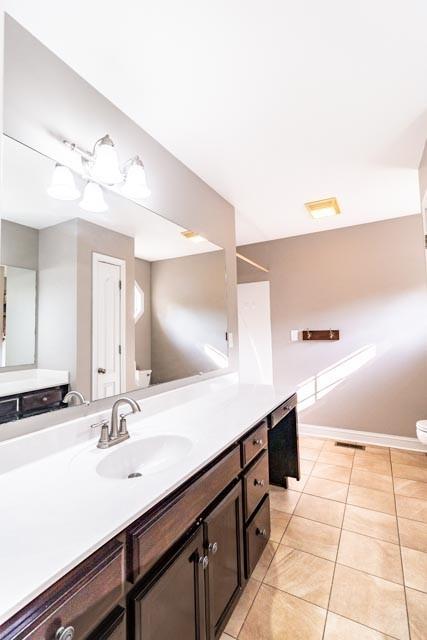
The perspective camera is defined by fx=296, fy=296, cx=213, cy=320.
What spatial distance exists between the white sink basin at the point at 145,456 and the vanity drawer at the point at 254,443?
29cm

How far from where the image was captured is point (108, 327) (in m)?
1.51

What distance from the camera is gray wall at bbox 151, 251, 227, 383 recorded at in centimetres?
187

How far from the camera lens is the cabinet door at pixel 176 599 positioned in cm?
78

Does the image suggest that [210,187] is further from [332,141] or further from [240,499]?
[240,499]

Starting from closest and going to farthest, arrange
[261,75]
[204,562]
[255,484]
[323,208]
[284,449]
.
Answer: [204,562]
[261,75]
[255,484]
[284,449]
[323,208]

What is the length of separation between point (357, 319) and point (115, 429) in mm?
2932

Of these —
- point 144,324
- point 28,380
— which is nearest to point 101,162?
point 144,324

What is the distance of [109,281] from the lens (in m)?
1.51

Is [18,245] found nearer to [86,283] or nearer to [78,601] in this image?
[86,283]

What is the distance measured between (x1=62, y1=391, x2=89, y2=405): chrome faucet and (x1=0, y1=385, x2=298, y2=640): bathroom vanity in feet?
0.59

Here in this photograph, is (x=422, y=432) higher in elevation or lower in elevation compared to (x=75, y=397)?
lower

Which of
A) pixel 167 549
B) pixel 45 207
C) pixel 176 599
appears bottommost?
pixel 176 599

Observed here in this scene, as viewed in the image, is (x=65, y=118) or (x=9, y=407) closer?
(x=9, y=407)

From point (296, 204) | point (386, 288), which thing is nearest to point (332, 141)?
point (296, 204)
